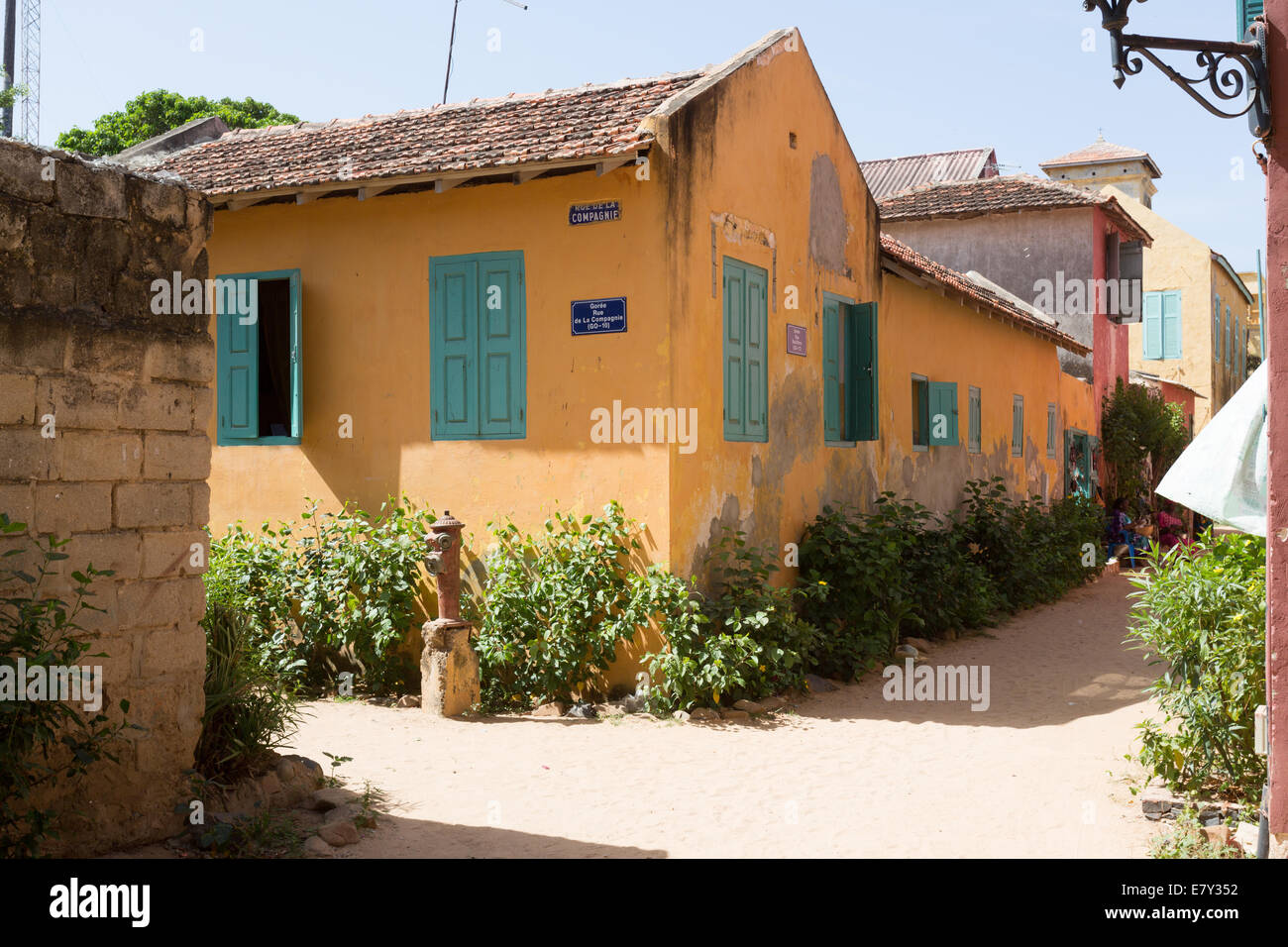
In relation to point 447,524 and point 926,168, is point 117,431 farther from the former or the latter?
point 926,168

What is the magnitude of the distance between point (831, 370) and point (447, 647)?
4857 millimetres

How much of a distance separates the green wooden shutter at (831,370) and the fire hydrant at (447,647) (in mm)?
4162

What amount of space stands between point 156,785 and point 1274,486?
4969 mm

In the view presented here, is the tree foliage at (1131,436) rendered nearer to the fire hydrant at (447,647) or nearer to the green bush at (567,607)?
the green bush at (567,607)

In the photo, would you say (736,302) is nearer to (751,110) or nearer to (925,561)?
(751,110)

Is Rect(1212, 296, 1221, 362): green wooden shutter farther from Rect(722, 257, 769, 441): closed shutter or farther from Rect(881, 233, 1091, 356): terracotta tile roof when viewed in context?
Rect(722, 257, 769, 441): closed shutter

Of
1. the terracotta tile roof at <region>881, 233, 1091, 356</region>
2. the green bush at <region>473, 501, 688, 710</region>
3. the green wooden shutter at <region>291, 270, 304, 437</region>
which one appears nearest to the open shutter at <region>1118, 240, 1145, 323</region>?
the terracotta tile roof at <region>881, 233, 1091, 356</region>

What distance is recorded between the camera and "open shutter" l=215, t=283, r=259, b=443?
10133mm

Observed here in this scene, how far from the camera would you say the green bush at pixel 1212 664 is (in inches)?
224

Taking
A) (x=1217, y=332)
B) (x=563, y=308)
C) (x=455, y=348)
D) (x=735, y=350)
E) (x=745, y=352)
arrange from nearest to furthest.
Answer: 1. (x=563, y=308)
2. (x=455, y=348)
3. (x=735, y=350)
4. (x=745, y=352)
5. (x=1217, y=332)

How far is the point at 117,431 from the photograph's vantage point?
5.28 meters

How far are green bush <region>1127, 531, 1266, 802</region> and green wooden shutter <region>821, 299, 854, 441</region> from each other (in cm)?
517

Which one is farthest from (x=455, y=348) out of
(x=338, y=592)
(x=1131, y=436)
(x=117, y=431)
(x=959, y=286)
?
(x=1131, y=436)
